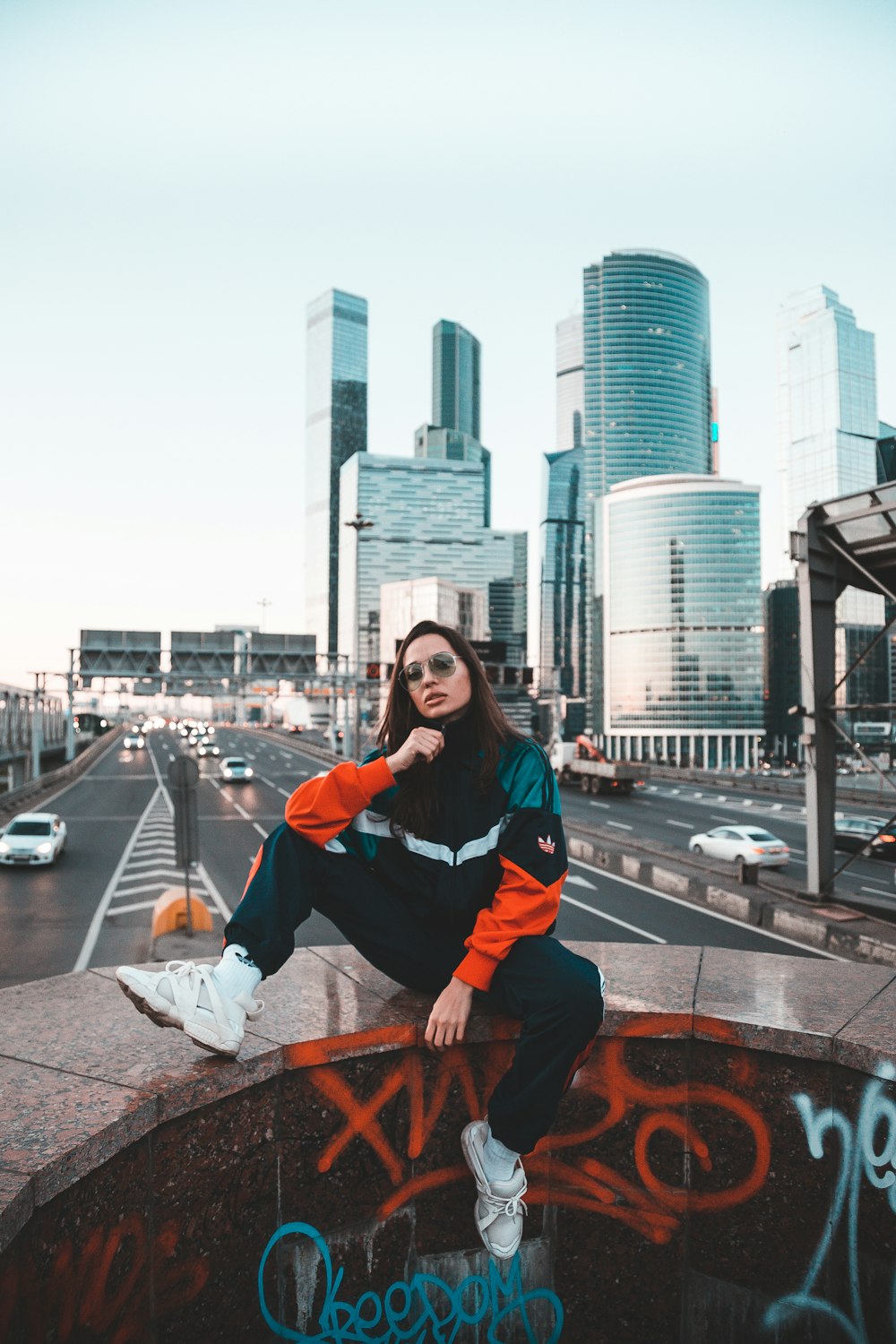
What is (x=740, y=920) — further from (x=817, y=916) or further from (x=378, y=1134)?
(x=378, y=1134)

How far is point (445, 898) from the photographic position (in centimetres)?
262

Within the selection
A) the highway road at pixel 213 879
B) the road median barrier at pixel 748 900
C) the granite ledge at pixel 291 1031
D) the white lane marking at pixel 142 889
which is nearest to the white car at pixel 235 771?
the highway road at pixel 213 879

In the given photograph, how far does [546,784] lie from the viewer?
2643 mm

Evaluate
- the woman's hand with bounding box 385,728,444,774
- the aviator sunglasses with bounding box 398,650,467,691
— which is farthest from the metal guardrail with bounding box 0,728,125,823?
the woman's hand with bounding box 385,728,444,774

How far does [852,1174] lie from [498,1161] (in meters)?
1.03

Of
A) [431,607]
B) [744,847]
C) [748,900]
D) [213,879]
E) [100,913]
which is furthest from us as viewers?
[431,607]

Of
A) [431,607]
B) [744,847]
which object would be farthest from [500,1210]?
[431,607]

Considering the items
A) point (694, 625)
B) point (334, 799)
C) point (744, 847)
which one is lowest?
point (744, 847)

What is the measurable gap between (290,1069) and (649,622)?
155546mm

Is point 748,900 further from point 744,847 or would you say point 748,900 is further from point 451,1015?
point 451,1015

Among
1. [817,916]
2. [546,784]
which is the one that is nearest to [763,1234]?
[546,784]

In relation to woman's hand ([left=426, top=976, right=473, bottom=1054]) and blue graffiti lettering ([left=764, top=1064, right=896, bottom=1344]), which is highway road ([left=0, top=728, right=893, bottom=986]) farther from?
blue graffiti lettering ([left=764, top=1064, right=896, bottom=1344])

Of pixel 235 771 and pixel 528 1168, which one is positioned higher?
pixel 528 1168

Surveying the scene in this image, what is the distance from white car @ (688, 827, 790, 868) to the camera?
67.0 ft
